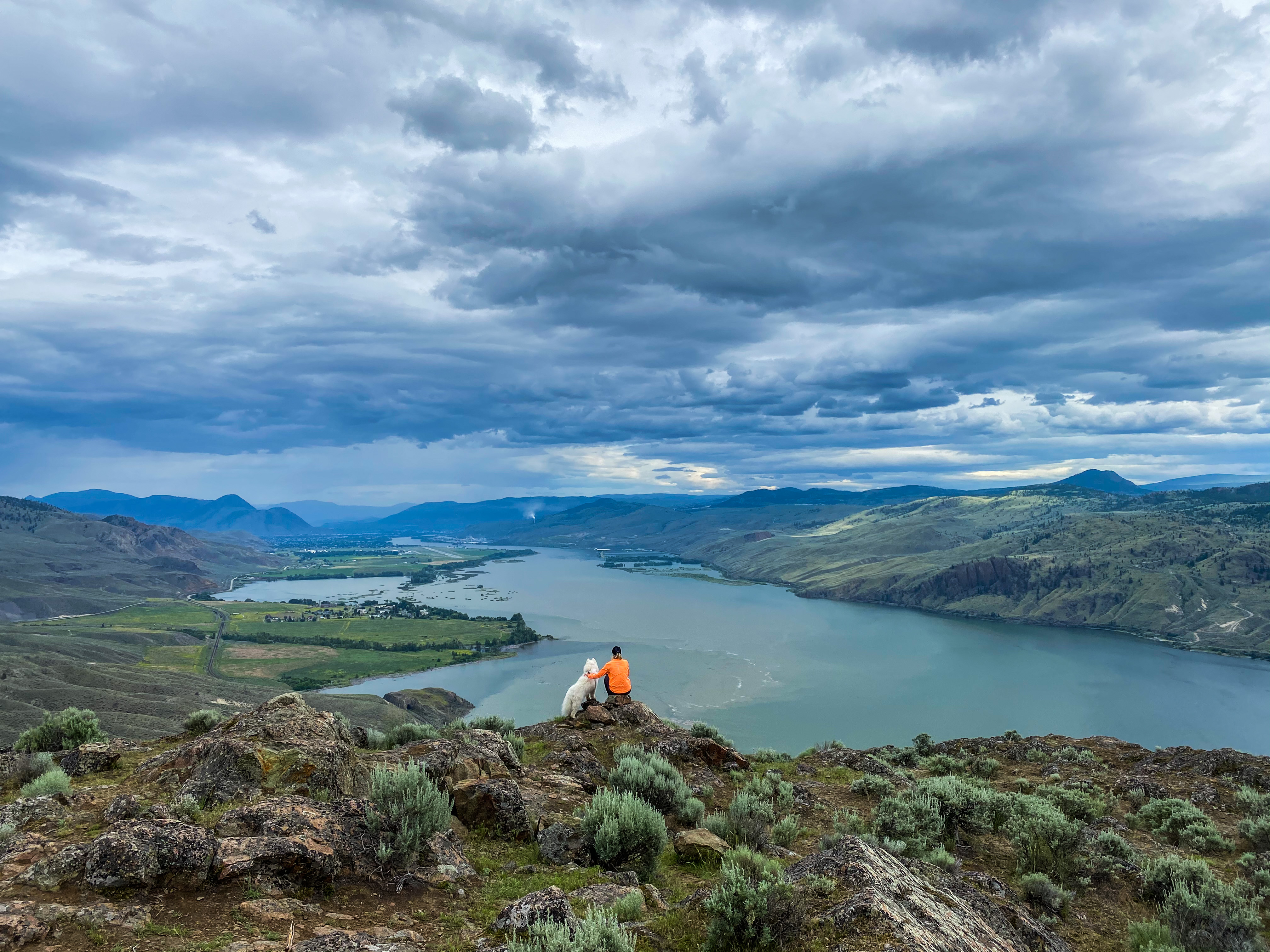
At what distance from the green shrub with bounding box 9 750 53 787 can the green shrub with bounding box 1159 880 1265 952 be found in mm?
15432

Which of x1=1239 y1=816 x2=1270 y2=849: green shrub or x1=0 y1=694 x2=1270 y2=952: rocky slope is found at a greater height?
x1=0 y1=694 x2=1270 y2=952: rocky slope

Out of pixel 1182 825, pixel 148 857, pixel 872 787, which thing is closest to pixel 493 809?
pixel 148 857

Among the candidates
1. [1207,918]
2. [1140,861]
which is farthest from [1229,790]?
[1207,918]

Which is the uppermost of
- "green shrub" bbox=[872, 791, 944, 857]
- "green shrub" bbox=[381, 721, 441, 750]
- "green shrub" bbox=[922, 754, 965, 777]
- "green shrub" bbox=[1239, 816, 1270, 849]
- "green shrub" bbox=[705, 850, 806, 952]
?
"green shrub" bbox=[705, 850, 806, 952]

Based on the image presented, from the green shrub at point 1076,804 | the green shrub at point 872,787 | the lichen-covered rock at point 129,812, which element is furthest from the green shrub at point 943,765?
the lichen-covered rock at point 129,812

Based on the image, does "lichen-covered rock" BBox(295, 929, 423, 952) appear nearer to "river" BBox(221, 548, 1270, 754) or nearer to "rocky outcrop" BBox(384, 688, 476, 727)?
"river" BBox(221, 548, 1270, 754)

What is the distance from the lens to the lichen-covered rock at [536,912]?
18.4ft

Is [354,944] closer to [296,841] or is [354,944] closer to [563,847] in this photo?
[296,841]

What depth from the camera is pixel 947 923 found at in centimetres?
630

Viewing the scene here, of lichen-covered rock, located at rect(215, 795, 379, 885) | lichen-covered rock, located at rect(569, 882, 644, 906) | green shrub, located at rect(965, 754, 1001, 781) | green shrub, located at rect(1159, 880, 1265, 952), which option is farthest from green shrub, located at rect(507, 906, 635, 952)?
green shrub, located at rect(965, 754, 1001, 781)

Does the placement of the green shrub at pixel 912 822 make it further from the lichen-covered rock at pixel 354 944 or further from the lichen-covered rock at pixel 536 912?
the lichen-covered rock at pixel 354 944

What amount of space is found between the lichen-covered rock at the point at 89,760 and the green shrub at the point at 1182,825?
1895cm

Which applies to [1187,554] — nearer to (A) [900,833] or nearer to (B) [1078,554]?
(B) [1078,554]

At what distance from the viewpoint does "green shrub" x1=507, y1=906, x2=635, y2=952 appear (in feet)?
15.6
